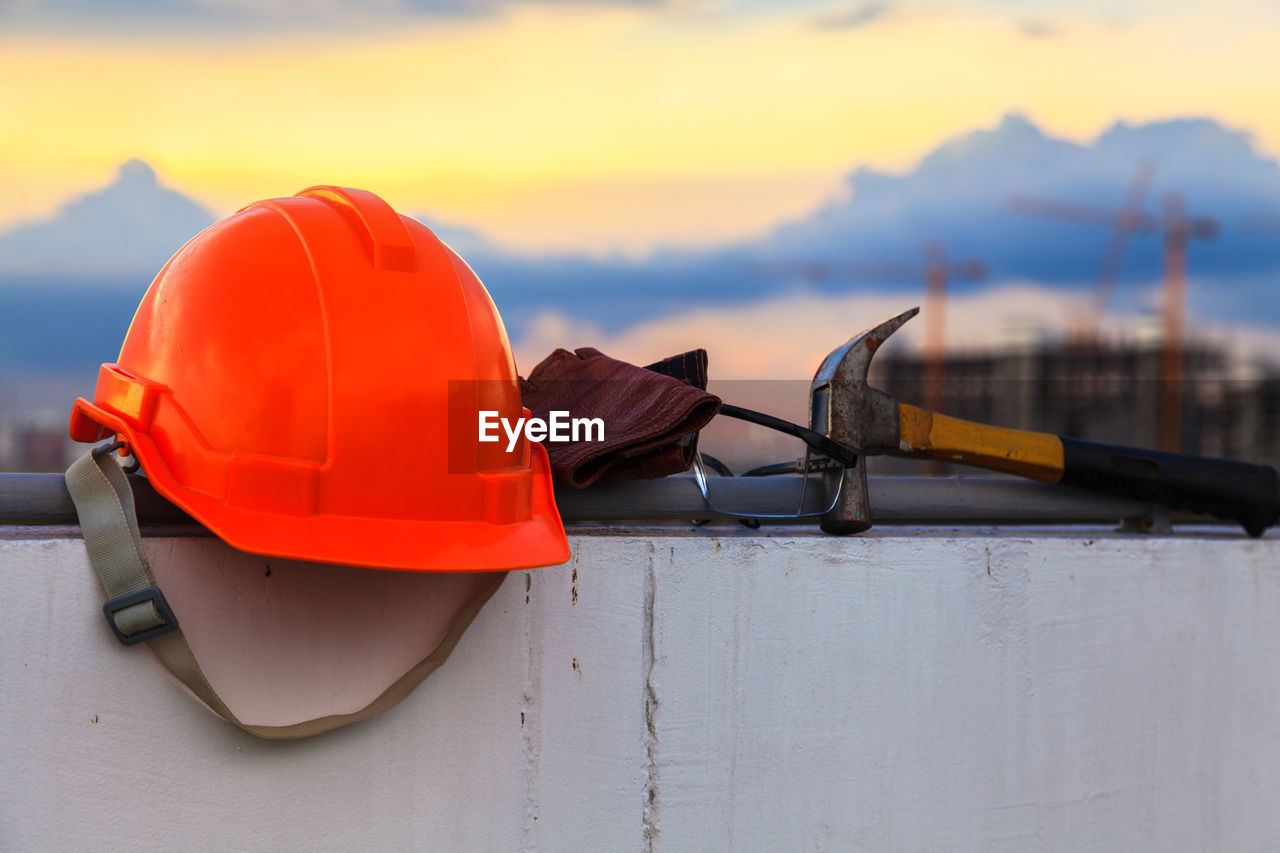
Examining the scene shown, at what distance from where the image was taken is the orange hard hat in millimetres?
1523

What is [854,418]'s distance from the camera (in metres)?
2.15

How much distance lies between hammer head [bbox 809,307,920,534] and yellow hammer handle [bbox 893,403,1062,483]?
46 millimetres

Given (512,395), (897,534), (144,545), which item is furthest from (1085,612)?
(144,545)

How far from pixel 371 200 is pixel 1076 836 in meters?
1.91

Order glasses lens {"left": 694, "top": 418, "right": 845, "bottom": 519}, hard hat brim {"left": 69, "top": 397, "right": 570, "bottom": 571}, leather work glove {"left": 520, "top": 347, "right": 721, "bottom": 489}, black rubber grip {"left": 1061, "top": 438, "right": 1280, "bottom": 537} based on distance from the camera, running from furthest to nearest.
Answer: black rubber grip {"left": 1061, "top": 438, "right": 1280, "bottom": 537} < glasses lens {"left": 694, "top": 418, "right": 845, "bottom": 519} < leather work glove {"left": 520, "top": 347, "right": 721, "bottom": 489} < hard hat brim {"left": 69, "top": 397, "right": 570, "bottom": 571}

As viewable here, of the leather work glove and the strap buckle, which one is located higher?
the leather work glove

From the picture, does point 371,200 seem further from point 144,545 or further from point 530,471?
point 144,545

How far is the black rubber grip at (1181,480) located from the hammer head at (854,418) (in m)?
0.48

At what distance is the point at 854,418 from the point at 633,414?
1.60ft

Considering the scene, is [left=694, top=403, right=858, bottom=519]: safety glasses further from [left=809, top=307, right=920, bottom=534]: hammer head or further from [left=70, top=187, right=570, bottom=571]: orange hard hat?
[left=70, top=187, right=570, bottom=571]: orange hard hat

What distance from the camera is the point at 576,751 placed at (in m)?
1.87

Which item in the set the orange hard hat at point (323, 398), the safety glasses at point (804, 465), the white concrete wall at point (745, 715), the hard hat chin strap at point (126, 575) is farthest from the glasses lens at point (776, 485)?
the hard hat chin strap at point (126, 575)

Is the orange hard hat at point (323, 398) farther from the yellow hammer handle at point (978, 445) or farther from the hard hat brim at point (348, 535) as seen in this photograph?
the yellow hammer handle at point (978, 445)
